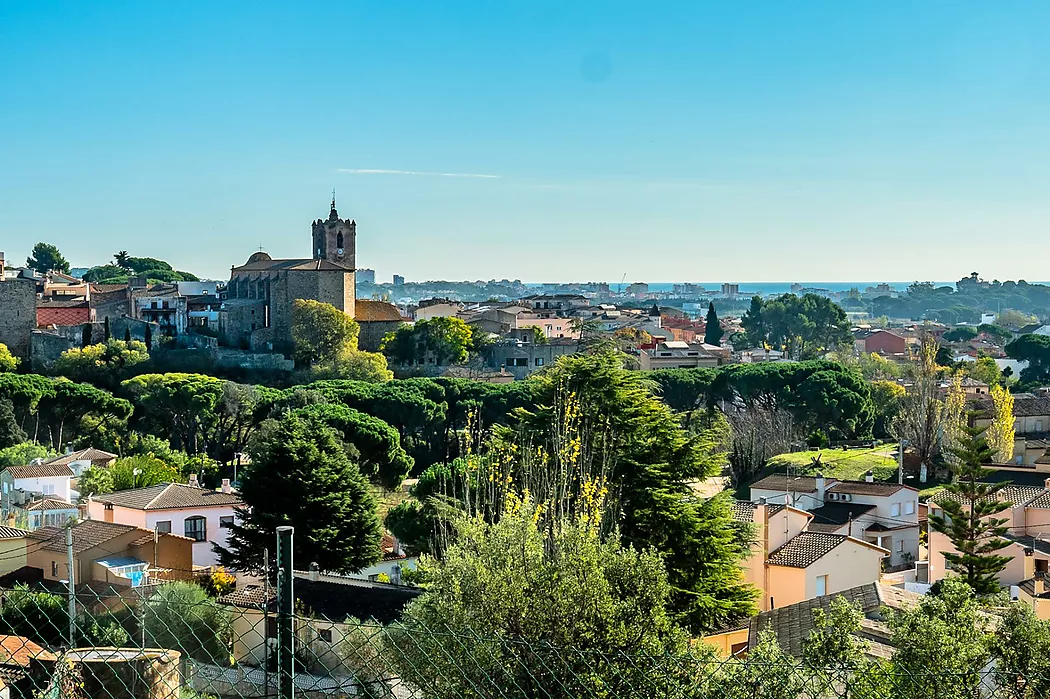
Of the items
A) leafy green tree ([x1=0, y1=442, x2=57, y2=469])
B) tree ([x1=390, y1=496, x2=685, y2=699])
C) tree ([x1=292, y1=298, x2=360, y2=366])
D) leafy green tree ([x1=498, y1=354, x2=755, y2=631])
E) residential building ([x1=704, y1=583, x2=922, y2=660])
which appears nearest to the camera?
tree ([x1=390, y1=496, x2=685, y2=699])

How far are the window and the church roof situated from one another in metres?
28.1

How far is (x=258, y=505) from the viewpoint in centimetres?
1912

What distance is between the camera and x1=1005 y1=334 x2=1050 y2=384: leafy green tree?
2370 inches

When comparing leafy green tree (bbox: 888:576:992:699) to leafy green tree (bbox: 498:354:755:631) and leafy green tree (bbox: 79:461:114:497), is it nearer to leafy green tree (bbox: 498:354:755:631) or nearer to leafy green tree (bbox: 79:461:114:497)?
leafy green tree (bbox: 498:354:755:631)

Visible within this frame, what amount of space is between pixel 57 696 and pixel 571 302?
281 feet

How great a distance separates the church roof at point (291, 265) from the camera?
5041 centimetres

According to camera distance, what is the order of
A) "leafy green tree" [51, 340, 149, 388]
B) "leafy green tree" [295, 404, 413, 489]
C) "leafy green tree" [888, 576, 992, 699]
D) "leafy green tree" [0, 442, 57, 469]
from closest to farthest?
"leafy green tree" [888, 576, 992, 699] < "leafy green tree" [0, 442, 57, 469] < "leafy green tree" [295, 404, 413, 489] < "leafy green tree" [51, 340, 149, 388]

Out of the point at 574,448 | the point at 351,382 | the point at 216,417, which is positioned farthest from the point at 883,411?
the point at 574,448

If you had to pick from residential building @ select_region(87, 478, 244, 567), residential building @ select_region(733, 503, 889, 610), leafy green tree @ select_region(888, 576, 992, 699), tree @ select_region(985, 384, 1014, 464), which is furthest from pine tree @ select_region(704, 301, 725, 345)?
leafy green tree @ select_region(888, 576, 992, 699)

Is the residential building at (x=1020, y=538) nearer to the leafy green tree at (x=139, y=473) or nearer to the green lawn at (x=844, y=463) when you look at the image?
the green lawn at (x=844, y=463)

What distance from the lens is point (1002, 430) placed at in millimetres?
35438

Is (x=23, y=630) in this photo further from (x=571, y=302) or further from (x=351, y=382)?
(x=571, y=302)

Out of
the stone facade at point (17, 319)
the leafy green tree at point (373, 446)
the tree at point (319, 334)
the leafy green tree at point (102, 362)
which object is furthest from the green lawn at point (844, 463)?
the stone facade at point (17, 319)

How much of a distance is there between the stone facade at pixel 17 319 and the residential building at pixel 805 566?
36377mm
